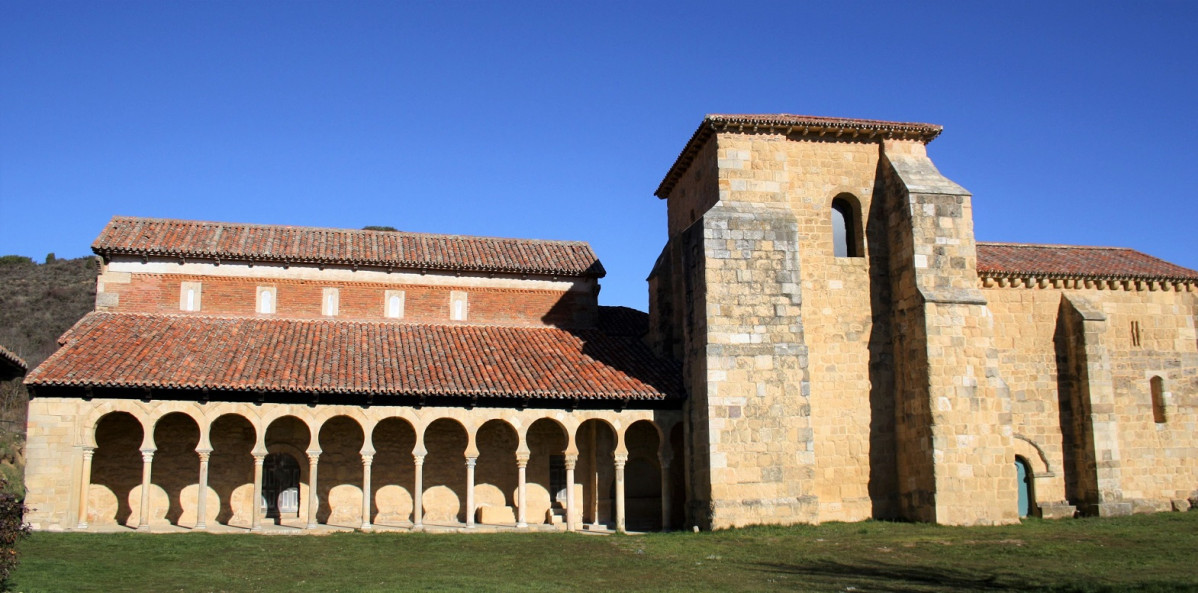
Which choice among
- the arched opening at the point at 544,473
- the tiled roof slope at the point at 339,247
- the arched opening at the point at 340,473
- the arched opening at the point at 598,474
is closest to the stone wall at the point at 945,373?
the arched opening at the point at 598,474

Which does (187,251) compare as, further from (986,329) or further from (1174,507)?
(1174,507)

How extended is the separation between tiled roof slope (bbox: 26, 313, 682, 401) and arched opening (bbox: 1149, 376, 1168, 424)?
11.8 meters

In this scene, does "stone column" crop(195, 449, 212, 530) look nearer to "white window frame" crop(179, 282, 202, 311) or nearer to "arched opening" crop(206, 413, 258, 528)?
"arched opening" crop(206, 413, 258, 528)

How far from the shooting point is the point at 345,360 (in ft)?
76.8

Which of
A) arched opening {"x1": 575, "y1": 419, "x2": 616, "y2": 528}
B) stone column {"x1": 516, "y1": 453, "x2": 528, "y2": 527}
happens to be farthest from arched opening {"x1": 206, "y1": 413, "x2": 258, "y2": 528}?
arched opening {"x1": 575, "y1": 419, "x2": 616, "y2": 528}

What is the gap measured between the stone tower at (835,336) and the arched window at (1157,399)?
583 centimetres

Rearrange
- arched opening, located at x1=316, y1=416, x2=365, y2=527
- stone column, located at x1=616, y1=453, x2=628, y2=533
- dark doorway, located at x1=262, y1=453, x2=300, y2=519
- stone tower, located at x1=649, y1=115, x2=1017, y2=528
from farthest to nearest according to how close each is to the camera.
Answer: dark doorway, located at x1=262, y1=453, x2=300, y2=519
arched opening, located at x1=316, y1=416, x2=365, y2=527
stone column, located at x1=616, y1=453, x2=628, y2=533
stone tower, located at x1=649, y1=115, x2=1017, y2=528

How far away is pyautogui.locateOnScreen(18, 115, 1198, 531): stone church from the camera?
21062mm

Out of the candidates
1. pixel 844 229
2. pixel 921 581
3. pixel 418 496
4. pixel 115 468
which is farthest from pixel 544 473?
pixel 921 581

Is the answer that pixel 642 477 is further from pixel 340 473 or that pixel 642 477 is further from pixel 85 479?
pixel 85 479

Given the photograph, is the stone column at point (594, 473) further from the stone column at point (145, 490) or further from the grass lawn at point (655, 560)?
the stone column at point (145, 490)

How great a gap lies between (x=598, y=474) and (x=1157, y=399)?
14.0 meters

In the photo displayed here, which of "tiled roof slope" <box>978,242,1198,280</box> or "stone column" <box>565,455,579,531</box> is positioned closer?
"stone column" <box>565,455,579,531</box>

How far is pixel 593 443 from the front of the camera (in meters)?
25.0
